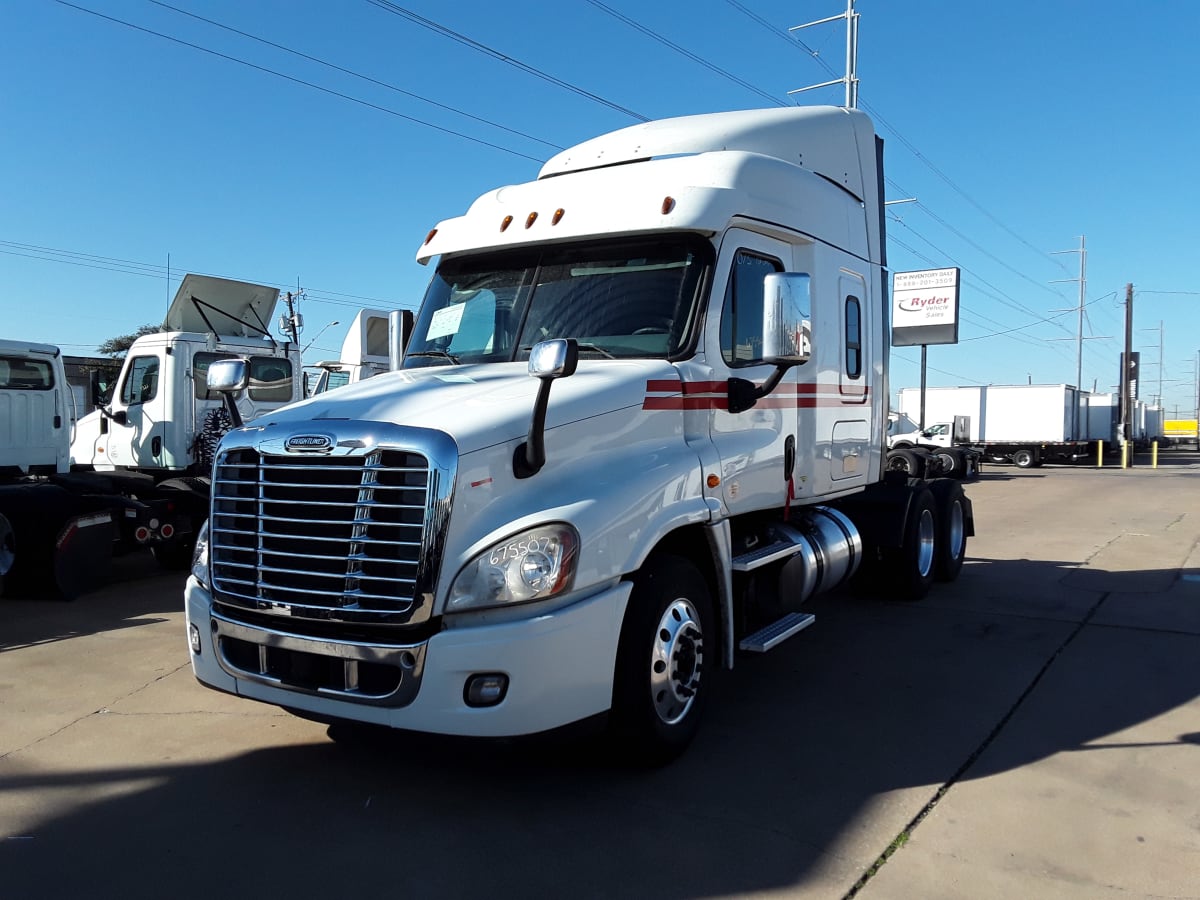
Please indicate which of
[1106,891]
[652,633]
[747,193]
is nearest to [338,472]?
[652,633]

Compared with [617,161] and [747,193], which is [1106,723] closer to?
[747,193]

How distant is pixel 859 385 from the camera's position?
702 cm

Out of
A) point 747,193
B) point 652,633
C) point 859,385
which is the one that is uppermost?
point 747,193

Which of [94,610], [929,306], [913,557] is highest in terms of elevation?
[929,306]

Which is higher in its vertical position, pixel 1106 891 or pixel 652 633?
pixel 652 633

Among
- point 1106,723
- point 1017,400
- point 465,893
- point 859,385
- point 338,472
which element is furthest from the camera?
point 1017,400

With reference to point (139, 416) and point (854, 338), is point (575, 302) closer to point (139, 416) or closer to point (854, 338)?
point (854, 338)

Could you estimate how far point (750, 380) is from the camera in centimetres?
528

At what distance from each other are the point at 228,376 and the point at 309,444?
1405 mm

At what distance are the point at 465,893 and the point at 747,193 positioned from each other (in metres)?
3.88

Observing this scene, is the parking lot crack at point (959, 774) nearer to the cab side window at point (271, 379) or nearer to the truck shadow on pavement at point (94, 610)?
the truck shadow on pavement at point (94, 610)

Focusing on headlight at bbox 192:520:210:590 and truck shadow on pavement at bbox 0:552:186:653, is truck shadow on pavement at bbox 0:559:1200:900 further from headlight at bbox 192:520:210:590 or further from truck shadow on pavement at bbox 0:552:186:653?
truck shadow on pavement at bbox 0:552:186:653

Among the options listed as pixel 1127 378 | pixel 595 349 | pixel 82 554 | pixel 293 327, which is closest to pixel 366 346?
pixel 293 327

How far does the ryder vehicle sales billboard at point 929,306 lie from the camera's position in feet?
122
